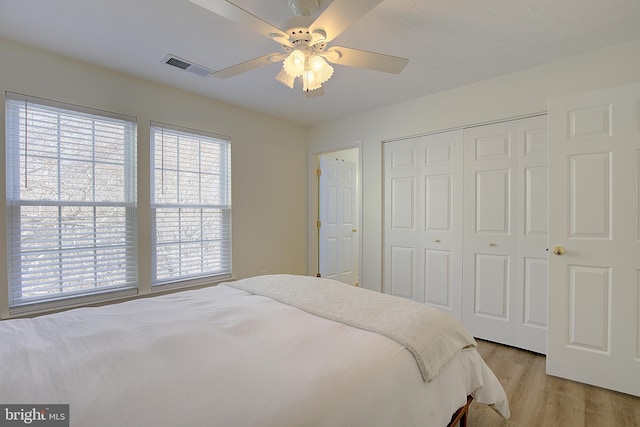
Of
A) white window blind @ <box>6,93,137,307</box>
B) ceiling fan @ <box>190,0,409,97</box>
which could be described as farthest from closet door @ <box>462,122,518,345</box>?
white window blind @ <box>6,93,137,307</box>

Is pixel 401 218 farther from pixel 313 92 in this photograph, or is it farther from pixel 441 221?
pixel 313 92

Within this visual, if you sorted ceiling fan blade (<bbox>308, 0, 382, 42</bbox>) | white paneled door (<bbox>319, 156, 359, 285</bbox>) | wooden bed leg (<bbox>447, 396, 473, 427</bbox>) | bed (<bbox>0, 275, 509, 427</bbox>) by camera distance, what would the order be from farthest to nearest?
1. white paneled door (<bbox>319, 156, 359, 285</bbox>)
2. wooden bed leg (<bbox>447, 396, 473, 427</bbox>)
3. ceiling fan blade (<bbox>308, 0, 382, 42</bbox>)
4. bed (<bbox>0, 275, 509, 427</bbox>)

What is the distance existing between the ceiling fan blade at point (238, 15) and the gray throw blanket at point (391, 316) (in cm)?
142

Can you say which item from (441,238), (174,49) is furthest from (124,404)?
(441,238)

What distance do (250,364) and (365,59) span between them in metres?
1.58

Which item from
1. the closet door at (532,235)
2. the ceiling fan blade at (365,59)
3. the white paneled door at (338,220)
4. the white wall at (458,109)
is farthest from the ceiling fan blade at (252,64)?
the white paneled door at (338,220)

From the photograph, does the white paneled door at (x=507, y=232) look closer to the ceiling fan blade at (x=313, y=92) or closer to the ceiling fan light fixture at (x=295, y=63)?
the ceiling fan blade at (x=313, y=92)

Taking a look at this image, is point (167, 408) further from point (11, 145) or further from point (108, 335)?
point (11, 145)

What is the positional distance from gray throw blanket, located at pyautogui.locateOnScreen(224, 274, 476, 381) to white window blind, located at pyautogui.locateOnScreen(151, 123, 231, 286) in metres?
1.39

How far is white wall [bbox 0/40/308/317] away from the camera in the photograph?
2191 millimetres

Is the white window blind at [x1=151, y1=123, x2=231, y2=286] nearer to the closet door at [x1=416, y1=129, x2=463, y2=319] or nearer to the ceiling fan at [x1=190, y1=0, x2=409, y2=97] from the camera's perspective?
the ceiling fan at [x1=190, y1=0, x2=409, y2=97]

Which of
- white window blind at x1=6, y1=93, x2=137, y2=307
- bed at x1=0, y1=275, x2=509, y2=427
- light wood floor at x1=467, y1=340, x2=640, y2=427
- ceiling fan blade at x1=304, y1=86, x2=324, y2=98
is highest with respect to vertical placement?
ceiling fan blade at x1=304, y1=86, x2=324, y2=98

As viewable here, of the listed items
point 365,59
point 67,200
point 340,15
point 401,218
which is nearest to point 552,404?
point 401,218

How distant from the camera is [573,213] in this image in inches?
83.0
